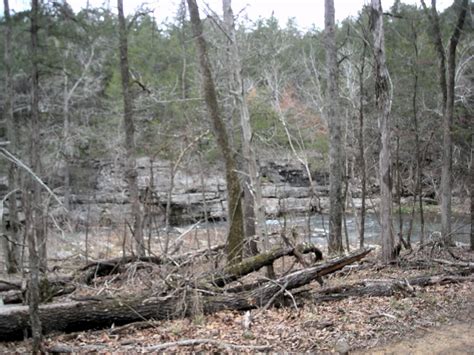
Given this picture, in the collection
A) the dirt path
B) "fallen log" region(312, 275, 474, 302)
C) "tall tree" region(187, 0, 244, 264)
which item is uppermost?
"tall tree" region(187, 0, 244, 264)

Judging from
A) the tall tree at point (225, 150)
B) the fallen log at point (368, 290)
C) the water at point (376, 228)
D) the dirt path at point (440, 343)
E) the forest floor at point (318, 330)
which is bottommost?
the water at point (376, 228)

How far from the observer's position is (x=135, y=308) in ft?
22.8

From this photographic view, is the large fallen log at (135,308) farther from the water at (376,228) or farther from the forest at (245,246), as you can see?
the water at (376,228)

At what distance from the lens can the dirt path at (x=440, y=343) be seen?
19.6 ft

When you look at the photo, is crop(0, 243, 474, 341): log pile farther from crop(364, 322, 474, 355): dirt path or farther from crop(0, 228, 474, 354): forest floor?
crop(364, 322, 474, 355): dirt path

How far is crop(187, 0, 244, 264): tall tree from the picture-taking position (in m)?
10.8

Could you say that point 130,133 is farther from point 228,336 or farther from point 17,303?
point 228,336

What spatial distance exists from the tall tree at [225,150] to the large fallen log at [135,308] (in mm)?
3142

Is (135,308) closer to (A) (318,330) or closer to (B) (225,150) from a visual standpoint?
(A) (318,330)

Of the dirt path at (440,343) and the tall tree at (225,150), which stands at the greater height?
the tall tree at (225,150)

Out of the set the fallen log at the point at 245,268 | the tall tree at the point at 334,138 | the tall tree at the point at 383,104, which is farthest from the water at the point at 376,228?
the fallen log at the point at 245,268

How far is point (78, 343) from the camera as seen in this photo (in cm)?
630

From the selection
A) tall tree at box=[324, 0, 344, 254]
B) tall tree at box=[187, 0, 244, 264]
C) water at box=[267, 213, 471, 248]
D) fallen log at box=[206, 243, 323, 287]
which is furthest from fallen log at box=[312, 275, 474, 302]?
water at box=[267, 213, 471, 248]

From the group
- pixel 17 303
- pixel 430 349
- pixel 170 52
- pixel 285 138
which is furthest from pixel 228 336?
pixel 170 52
